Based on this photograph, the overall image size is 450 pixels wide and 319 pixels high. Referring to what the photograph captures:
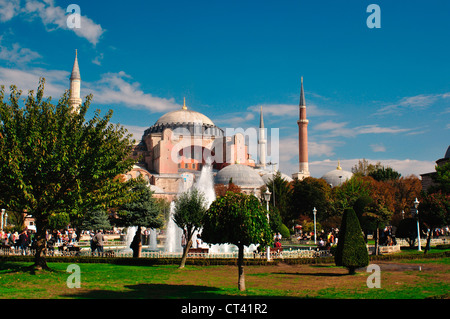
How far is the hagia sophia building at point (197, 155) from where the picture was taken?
58906 millimetres

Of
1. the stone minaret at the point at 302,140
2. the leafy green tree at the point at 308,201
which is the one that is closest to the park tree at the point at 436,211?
the leafy green tree at the point at 308,201

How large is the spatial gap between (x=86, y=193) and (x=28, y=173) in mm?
1583

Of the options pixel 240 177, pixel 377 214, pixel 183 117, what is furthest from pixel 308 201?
pixel 183 117

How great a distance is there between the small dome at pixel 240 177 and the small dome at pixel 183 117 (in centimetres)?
1718

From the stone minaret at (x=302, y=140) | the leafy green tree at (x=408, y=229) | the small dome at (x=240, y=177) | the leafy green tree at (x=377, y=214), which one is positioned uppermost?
the stone minaret at (x=302, y=140)

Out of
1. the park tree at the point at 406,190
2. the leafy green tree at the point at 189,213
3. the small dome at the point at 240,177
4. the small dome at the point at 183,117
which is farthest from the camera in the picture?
the small dome at the point at 183,117

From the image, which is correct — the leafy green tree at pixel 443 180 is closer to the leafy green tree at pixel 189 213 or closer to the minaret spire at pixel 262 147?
the leafy green tree at pixel 189 213

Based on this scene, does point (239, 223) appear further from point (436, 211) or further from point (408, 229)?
point (408, 229)

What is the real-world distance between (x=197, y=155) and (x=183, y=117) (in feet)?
31.8

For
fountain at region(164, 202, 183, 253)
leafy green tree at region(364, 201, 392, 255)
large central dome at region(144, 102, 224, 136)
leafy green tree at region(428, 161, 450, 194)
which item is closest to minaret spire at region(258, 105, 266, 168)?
large central dome at region(144, 102, 224, 136)

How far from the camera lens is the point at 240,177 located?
57.6 meters
